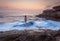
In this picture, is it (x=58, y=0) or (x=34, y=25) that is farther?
(x=58, y=0)

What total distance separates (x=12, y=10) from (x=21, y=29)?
618 millimetres

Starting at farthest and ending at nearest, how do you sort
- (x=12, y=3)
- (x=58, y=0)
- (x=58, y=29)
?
1. (x=58, y=0)
2. (x=12, y=3)
3. (x=58, y=29)

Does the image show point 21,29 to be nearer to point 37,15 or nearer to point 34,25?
point 34,25

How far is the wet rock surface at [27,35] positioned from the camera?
111 cm

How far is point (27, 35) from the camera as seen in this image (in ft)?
3.77

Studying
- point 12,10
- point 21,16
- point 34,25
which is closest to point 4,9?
point 12,10

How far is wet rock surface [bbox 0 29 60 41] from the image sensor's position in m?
1.11

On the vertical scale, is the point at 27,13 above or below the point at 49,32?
above

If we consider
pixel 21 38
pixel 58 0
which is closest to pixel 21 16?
pixel 21 38

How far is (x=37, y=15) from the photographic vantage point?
1.79m

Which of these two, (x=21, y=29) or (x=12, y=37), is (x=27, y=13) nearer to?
(x=21, y=29)

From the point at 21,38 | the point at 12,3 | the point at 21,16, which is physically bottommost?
the point at 21,38

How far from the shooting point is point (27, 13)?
5.68ft

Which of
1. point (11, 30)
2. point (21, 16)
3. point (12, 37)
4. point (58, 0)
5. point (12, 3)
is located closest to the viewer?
point (12, 37)
